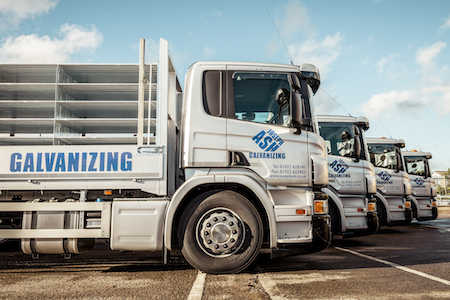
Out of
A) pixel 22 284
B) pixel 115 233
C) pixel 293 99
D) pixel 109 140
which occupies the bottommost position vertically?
pixel 22 284

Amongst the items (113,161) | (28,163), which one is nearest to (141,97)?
(113,161)

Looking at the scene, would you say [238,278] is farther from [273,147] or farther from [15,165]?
[15,165]

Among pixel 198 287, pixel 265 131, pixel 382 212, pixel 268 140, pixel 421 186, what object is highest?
pixel 265 131

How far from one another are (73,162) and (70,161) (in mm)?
38

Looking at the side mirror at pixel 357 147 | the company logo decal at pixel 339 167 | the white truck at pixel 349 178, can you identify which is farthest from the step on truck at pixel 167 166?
the side mirror at pixel 357 147

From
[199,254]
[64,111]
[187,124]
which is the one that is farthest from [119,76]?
[199,254]

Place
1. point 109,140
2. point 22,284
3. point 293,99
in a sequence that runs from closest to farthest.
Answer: point 22,284 → point 293,99 → point 109,140

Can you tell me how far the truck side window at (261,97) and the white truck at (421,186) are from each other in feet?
31.8

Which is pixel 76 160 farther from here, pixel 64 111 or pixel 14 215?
pixel 14 215

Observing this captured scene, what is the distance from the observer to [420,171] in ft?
42.5

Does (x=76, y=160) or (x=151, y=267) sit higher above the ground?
(x=76, y=160)

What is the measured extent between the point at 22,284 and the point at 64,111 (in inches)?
86.6

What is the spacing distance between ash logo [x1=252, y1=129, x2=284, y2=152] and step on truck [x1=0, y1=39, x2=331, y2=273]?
0.01 m

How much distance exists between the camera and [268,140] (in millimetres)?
4363
